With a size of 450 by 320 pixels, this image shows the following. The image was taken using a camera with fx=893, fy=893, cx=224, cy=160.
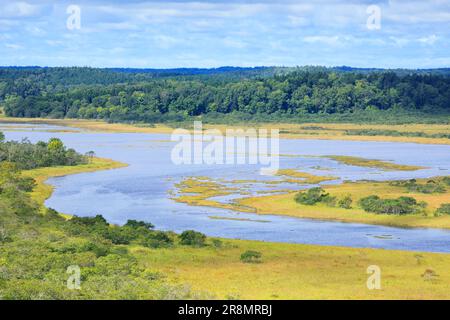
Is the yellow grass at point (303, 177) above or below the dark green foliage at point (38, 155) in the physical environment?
below

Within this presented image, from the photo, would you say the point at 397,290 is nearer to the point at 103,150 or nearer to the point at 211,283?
the point at 211,283

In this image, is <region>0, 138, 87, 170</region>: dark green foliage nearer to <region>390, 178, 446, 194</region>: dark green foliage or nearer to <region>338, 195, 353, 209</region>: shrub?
<region>390, 178, 446, 194</region>: dark green foliage

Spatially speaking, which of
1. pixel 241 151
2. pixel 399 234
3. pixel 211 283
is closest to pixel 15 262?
pixel 211 283

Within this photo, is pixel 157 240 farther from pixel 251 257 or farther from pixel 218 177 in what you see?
pixel 218 177

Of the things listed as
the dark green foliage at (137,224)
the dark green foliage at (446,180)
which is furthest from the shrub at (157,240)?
the dark green foliage at (446,180)

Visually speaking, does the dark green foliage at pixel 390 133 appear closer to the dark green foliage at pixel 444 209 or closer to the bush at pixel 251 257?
the dark green foliage at pixel 444 209

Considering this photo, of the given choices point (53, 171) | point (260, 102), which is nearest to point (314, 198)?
point (53, 171)
